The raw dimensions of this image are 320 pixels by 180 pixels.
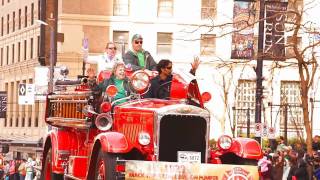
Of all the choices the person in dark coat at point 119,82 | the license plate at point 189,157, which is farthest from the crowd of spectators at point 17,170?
the license plate at point 189,157

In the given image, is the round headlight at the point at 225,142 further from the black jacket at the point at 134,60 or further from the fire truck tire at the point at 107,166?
the fire truck tire at the point at 107,166

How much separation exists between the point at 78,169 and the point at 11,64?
207 ft

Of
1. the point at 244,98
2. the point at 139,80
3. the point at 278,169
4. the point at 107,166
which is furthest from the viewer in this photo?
the point at 244,98

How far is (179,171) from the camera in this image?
619 inches

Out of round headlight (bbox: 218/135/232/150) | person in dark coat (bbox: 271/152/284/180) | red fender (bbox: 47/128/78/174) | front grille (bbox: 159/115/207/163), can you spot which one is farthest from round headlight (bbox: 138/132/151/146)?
person in dark coat (bbox: 271/152/284/180)

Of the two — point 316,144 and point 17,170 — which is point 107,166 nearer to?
point 316,144

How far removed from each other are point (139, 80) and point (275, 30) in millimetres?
10874

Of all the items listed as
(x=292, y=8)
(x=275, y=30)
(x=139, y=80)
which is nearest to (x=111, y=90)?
(x=139, y=80)

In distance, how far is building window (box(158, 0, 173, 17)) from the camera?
6981 centimetres

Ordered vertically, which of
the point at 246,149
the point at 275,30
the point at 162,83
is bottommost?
the point at 246,149

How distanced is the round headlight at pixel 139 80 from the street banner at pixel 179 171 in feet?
5.31

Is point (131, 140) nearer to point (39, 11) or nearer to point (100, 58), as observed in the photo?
point (100, 58)

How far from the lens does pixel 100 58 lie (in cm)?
1834

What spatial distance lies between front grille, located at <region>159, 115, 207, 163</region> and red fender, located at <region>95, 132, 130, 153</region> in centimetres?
61
